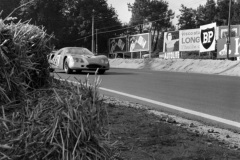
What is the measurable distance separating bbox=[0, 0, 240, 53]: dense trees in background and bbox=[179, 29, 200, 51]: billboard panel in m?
13.6

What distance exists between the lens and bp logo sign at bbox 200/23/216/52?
27.5 metres

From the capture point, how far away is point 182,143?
11.9 ft

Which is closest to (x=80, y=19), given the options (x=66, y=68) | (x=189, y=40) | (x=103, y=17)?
(x=103, y=17)

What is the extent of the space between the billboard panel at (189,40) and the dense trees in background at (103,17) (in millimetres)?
13621

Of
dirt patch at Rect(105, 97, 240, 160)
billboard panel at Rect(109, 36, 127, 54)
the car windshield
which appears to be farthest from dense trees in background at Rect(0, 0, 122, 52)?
dirt patch at Rect(105, 97, 240, 160)

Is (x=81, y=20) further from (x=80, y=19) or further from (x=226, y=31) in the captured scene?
(x=226, y=31)

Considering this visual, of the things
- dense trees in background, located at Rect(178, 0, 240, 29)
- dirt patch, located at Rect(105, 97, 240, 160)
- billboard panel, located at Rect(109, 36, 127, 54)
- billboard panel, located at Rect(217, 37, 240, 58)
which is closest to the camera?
dirt patch, located at Rect(105, 97, 240, 160)

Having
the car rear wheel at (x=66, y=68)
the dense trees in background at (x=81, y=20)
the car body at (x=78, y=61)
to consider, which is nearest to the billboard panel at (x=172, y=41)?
the car body at (x=78, y=61)

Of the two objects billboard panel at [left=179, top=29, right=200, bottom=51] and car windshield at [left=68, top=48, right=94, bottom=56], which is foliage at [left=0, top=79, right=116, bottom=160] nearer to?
car windshield at [left=68, top=48, right=94, bottom=56]

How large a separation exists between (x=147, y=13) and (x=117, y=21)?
21.8 meters

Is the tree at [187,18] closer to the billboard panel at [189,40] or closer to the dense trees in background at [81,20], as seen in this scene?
the dense trees in background at [81,20]

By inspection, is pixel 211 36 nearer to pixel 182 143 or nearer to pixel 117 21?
pixel 182 143

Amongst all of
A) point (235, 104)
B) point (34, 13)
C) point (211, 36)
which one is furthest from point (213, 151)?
point (34, 13)

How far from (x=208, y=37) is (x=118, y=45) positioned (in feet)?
49.8
